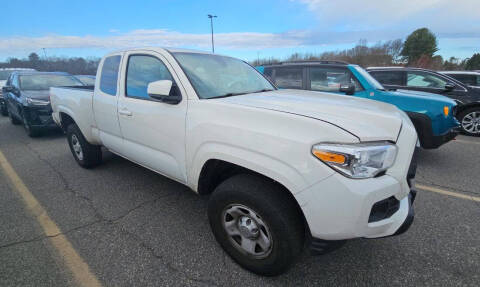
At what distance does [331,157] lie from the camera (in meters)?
1.49

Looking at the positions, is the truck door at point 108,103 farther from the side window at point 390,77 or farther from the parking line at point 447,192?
the side window at point 390,77

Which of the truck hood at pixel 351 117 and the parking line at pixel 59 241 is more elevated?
the truck hood at pixel 351 117

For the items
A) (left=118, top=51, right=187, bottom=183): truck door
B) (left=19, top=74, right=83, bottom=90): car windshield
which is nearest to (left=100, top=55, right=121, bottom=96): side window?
(left=118, top=51, right=187, bottom=183): truck door

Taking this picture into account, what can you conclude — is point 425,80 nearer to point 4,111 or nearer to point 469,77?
point 469,77

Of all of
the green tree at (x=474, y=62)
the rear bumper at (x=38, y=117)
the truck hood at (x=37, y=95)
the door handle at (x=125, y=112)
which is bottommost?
the rear bumper at (x=38, y=117)

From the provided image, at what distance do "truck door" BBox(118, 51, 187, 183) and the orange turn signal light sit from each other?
1.23 meters

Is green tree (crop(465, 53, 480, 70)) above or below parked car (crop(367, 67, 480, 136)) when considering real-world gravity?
above

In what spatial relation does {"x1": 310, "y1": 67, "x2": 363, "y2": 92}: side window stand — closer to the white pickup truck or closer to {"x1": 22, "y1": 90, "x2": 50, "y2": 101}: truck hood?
the white pickup truck

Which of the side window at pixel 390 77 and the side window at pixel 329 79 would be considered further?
the side window at pixel 390 77

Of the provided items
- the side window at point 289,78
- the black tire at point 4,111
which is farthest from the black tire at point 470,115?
the black tire at point 4,111

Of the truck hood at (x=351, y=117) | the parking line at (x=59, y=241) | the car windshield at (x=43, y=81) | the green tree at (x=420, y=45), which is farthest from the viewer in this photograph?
the green tree at (x=420, y=45)

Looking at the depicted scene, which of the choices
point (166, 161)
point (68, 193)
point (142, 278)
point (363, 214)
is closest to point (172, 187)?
point (166, 161)

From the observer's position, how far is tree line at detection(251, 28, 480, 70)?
40.4 metres

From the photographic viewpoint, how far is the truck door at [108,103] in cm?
309
